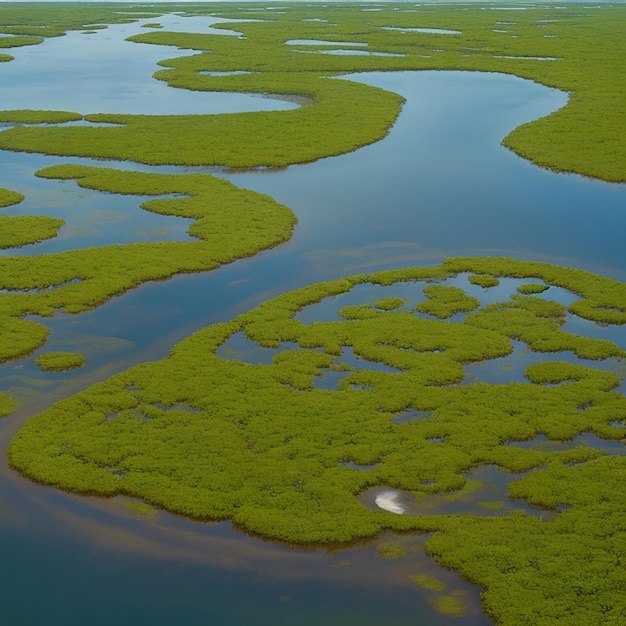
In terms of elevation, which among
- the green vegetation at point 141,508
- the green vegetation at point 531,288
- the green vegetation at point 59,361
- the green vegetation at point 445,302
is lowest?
the green vegetation at point 141,508

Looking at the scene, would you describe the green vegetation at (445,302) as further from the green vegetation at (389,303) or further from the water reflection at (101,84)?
the water reflection at (101,84)

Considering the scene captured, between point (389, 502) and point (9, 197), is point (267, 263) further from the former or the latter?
point (389, 502)

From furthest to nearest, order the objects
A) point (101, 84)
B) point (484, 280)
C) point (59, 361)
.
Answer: point (101, 84) < point (484, 280) < point (59, 361)

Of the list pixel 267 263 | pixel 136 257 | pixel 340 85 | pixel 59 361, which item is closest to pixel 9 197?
pixel 136 257

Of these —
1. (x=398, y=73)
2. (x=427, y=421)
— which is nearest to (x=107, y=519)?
(x=427, y=421)

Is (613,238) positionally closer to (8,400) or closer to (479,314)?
(479,314)

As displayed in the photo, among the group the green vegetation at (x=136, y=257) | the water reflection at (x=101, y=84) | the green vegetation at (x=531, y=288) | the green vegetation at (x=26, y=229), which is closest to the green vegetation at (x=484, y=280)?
the green vegetation at (x=531, y=288)
